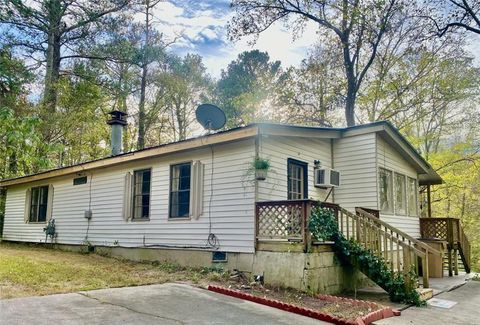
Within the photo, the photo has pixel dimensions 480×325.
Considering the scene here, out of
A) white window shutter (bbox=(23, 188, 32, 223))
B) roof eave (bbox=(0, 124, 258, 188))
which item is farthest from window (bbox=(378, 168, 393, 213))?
white window shutter (bbox=(23, 188, 32, 223))

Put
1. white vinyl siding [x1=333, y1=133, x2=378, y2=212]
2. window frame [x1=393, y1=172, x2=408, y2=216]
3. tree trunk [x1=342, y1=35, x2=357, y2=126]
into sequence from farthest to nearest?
tree trunk [x1=342, y1=35, x2=357, y2=126] < window frame [x1=393, y1=172, x2=408, y2=216] < white vinyl siding [x1=333, y1=133, x2=378, y2=212]

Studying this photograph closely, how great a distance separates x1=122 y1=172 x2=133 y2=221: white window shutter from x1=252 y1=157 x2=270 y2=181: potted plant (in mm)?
4228

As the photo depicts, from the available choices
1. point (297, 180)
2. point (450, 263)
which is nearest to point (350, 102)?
point (450, 263)

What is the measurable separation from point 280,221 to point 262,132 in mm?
1738

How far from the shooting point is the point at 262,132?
7.64 metres

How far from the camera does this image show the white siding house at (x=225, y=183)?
26.6ft

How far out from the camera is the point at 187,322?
4812 mm

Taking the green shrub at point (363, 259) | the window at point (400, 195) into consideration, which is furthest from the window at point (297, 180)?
the window at point (400, 195)

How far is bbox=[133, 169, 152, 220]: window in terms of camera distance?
33.6ft

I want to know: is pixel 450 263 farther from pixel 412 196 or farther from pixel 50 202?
pixel 50 202

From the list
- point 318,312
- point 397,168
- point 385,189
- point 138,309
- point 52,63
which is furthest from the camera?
point 52,63

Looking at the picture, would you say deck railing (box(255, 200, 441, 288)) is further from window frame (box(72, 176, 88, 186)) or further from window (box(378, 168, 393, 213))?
window frame (box(72, 176, 88, 186))

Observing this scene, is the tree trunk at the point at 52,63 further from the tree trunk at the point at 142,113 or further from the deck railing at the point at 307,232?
the deck railing at the point at 307,232

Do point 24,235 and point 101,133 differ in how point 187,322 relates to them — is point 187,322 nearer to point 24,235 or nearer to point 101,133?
point 24,235
